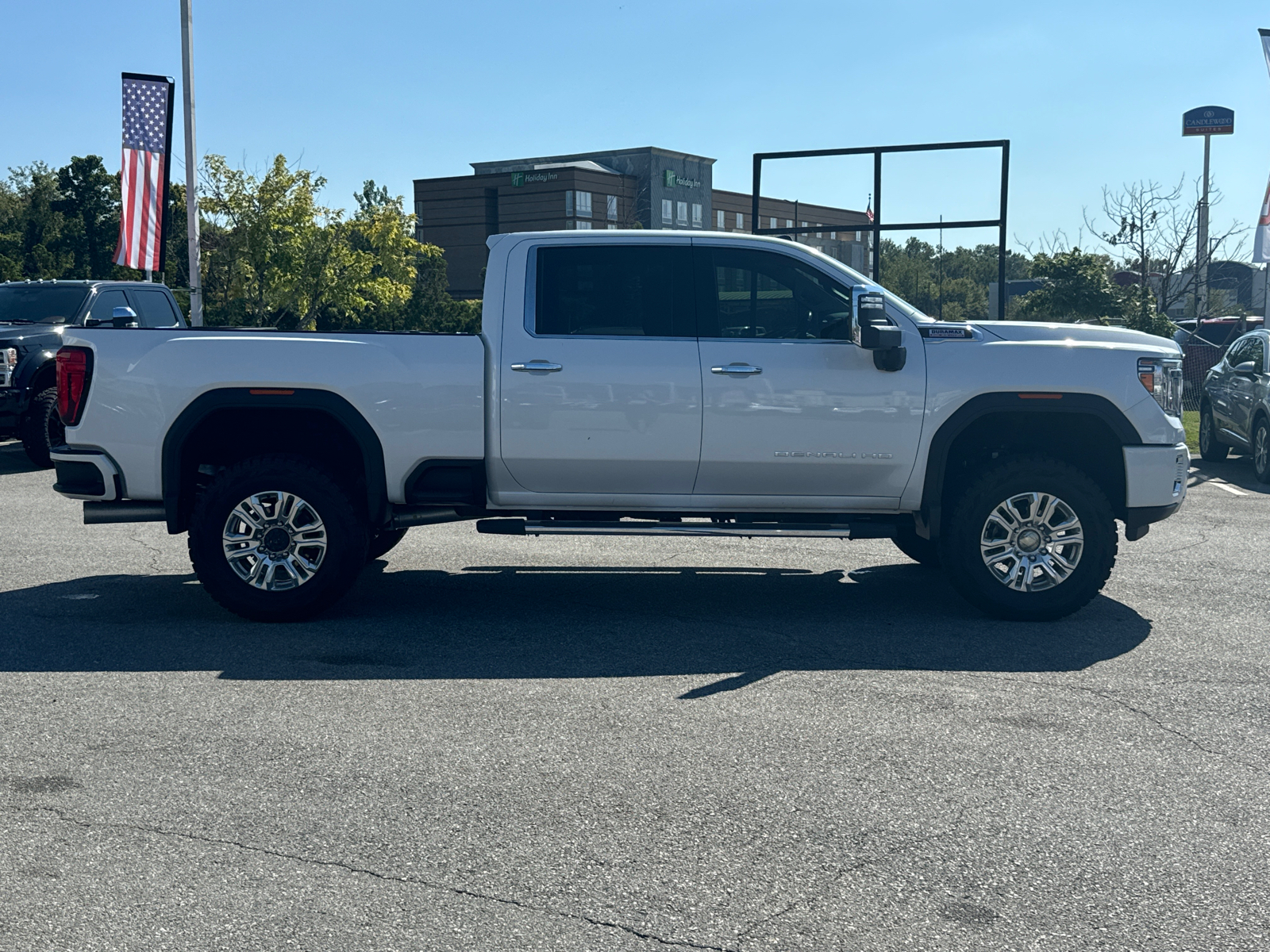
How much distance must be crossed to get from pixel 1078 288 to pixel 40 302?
2855 centimetres

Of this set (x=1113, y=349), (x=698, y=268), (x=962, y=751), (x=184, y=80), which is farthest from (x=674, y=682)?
(x=184, y=80)

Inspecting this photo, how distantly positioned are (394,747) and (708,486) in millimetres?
2824

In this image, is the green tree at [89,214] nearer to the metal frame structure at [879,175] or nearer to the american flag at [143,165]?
the american flag at [143,165]

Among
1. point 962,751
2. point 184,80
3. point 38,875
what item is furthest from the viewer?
point 184,80

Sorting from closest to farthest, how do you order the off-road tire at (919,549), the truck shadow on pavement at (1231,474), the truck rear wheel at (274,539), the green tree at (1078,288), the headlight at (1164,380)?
1. the truck rear wheel at (274,539)
2. the headlight at (1164,380)
3. the off-road tire at (919,549)
4. the truck shadow on pavement at (1231,474)
5. the green tree at (1078,288)

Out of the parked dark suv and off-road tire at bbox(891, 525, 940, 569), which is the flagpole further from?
off-road tire at bbox(891, 525, 940, 569)

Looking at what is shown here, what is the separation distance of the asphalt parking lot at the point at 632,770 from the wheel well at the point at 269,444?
2.49ft

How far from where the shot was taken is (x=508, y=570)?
8727 millimetres

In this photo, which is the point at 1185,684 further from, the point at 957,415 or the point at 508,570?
the point at 508,570

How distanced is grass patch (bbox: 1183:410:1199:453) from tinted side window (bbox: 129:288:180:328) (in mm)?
12974

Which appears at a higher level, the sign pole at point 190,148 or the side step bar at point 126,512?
the sign pole at point 190,148

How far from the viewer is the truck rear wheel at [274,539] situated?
695 centimetres

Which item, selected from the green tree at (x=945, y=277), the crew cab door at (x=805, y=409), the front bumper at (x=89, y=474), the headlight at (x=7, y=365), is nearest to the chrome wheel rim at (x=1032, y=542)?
the crew cab door at (x=805, y=409)

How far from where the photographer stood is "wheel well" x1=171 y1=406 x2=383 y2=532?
7215 millimetres
